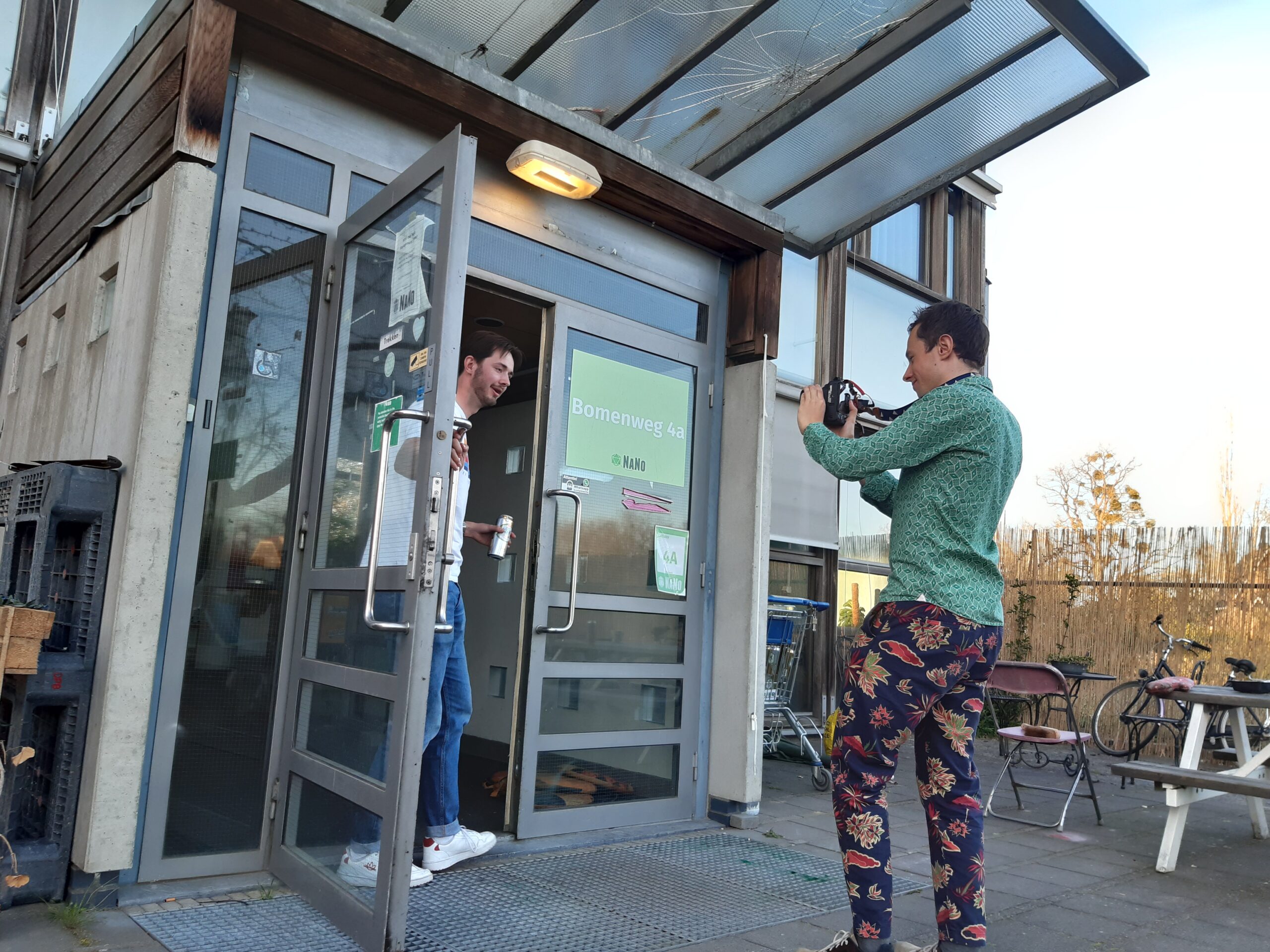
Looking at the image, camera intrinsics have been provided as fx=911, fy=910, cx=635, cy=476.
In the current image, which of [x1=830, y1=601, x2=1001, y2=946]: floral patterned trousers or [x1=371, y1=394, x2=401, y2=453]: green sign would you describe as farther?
[x1=371, y1=394, x2=401, y2=453]: green sign

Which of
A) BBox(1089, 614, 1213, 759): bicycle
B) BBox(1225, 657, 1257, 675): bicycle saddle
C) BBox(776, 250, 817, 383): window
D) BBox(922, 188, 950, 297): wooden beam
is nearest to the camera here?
BBox(1225, 657, 1257, 675): bicycle saddle

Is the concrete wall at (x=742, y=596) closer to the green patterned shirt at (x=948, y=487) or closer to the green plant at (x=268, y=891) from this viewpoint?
the green patterned shirt at (x=948, y=487)

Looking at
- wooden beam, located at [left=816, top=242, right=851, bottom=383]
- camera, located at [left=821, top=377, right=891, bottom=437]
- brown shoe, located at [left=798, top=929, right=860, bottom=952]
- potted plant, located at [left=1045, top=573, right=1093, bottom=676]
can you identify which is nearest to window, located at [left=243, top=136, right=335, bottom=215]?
camera, located at [left=821, top=377, right=891, bottom=437]

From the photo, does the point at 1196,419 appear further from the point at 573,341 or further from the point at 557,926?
the point at 557,926

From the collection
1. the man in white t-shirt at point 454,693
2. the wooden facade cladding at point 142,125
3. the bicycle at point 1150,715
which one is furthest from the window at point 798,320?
the wooden facade cladding at point 142,125

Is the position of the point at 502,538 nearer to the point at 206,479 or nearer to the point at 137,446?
the point at 206,479

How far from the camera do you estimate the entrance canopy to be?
4.23 m

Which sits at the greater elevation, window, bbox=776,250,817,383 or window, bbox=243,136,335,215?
window, bbox=776,250,817,383

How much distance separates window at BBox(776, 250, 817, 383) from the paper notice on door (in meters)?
4.89

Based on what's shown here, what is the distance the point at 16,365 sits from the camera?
461cm

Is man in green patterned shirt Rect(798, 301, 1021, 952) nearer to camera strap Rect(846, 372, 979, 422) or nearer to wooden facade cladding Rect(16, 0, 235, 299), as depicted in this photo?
camera strap Rect(846, 372, 979, 422)

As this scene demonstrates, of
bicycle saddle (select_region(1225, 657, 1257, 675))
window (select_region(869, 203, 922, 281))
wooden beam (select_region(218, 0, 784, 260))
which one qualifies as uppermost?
window (select_region(869, 203, 922, 281))

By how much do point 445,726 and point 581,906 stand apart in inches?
31.1

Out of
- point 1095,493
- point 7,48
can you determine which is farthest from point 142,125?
point 1095,493
